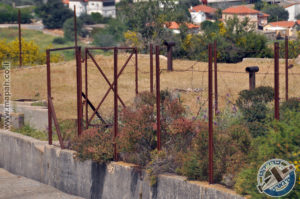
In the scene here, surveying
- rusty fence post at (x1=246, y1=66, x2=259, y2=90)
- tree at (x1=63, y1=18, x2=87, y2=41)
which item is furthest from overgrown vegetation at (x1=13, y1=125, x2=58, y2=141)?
tree at (x1=63, y1=18, x2=87, y2=41)

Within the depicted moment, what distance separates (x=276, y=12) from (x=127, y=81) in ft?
235

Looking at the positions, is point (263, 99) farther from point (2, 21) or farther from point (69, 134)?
point (2, 21)

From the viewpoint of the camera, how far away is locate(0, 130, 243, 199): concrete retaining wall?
8055 millimetres

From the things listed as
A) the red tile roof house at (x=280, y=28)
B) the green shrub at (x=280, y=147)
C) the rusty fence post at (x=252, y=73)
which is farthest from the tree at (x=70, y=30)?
the green shrub at (x=280, y=147)

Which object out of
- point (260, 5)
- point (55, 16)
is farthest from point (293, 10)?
point (55, 16)

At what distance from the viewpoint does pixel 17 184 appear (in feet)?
37.7

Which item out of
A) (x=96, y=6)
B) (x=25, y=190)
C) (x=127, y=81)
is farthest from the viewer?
(x=96, y=6)

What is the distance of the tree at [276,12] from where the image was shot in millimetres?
86213

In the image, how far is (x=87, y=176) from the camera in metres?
10.1

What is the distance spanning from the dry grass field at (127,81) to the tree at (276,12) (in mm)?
60627

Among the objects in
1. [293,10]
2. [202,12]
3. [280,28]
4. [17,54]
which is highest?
[293,10]

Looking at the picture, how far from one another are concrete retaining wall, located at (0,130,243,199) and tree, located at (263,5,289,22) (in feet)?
240

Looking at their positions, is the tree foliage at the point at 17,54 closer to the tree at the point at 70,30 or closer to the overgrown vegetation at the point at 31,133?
the overgrown vegetation at the point at 31,133

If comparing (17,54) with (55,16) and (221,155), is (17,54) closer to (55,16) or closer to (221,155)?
(221,155)
